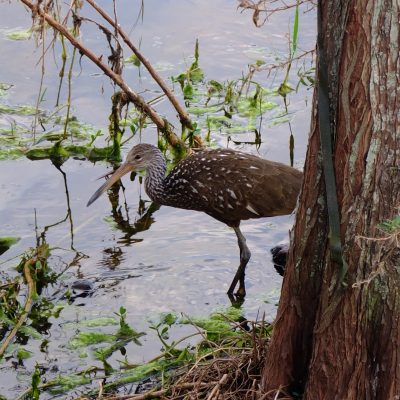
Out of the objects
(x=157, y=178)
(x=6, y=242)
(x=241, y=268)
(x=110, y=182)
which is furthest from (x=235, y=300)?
(x=6, y=242)

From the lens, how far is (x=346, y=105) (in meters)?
4.00

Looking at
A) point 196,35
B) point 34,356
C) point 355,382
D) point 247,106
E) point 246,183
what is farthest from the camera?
point 196,35

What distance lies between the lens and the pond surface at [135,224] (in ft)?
22.6

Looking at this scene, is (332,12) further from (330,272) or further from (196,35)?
(196,35)

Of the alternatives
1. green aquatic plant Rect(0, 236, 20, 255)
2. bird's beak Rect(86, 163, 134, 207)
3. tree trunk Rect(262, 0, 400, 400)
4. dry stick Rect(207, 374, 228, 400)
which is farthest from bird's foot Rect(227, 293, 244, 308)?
tree trunk Rect(262, 0, 400, 400)

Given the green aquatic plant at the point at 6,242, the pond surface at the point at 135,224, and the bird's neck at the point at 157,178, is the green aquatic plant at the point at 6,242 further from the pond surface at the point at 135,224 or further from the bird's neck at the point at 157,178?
the bird's neck at the point at 157,178

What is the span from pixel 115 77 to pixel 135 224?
119cm

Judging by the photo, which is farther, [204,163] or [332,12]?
[204,163]

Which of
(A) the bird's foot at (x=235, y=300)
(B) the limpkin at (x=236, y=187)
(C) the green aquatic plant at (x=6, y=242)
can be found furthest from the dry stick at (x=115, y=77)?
(A) the bird's foot at (x=235, y=300)

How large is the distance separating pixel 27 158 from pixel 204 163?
7.21 feet

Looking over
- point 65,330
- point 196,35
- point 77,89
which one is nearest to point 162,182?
point 65,330

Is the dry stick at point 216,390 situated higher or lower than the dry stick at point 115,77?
lower

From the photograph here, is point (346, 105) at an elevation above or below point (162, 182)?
above

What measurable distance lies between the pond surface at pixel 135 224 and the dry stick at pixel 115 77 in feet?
1.66
